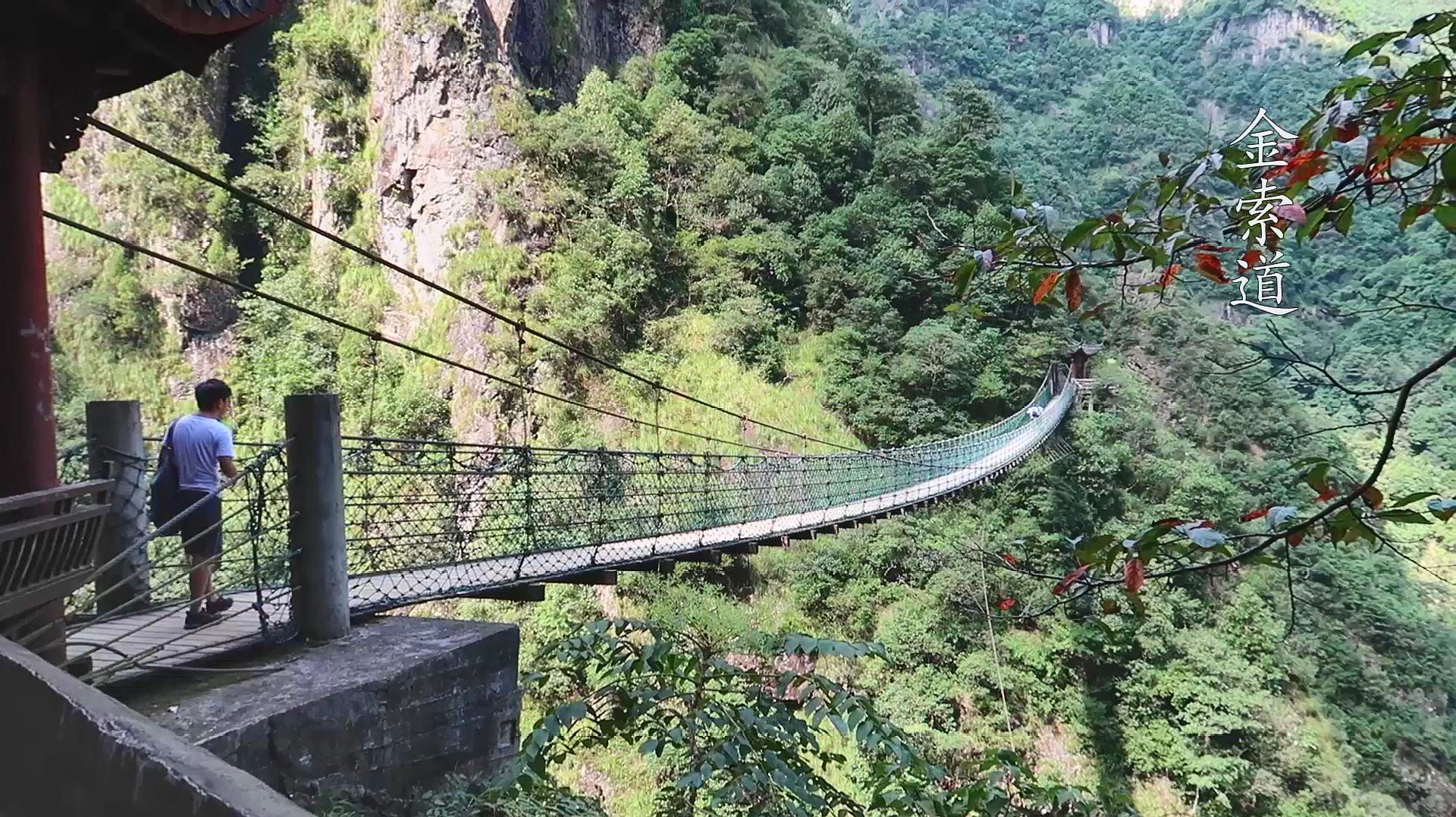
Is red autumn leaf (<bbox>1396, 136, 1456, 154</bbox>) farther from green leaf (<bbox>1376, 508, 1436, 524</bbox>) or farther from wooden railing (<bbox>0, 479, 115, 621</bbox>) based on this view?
wooden railing (<bbox>0, 479, 115, 621</bbox>)

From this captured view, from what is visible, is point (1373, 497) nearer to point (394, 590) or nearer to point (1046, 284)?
point (1046, 284)

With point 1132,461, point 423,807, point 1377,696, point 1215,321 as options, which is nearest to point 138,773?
point 423,807

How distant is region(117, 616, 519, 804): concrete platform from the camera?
1.32 m

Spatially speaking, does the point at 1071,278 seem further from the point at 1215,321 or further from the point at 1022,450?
the point at 1215,321

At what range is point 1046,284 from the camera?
814 millimetres

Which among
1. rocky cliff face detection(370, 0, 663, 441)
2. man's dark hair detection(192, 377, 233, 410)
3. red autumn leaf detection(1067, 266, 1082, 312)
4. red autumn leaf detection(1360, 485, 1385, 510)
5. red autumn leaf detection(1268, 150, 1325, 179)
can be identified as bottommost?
red autumn leaf detection(1360, 485, 1385, 510)

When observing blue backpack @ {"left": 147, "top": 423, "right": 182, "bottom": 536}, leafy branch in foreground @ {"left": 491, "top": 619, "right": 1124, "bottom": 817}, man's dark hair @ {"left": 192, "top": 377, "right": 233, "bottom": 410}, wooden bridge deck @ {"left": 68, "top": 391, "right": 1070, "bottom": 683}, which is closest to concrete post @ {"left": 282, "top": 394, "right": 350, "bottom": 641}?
wooden bridge deck @ {"left": 68, "top": 391, "right": 1070, "bottom": 683}

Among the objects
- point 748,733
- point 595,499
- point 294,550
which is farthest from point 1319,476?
point 595,499

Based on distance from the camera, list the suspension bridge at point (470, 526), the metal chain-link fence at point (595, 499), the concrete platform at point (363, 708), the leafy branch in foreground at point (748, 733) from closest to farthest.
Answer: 1. the leafy branch in foreground at point (748, 733)
2. the concrete platform at point (363, 708)
3. the suspension bridge at point (470, 526)
4. the metal chain-link fence at point (595, 499)

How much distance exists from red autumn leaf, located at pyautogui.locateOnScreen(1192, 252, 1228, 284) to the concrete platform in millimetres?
1500

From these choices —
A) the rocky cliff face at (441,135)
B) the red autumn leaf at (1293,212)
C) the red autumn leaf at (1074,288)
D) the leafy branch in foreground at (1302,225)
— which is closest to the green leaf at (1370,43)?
the leafy branch in foreground at (1302,225)

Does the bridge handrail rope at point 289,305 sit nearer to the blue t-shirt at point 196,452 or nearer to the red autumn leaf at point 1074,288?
the blue t-shirt at point 196,452

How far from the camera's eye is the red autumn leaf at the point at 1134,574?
2.20 feet

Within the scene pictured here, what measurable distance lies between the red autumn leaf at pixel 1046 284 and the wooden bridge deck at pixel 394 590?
1.43m
